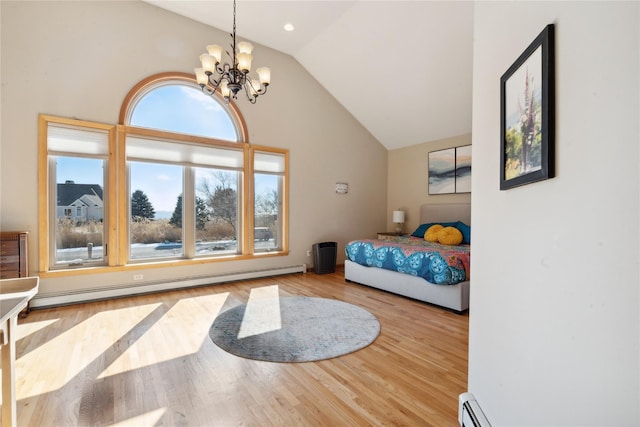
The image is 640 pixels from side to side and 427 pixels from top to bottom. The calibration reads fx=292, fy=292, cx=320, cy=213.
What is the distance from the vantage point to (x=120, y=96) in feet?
12.9

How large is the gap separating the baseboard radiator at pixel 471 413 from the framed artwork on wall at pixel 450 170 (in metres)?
4.51

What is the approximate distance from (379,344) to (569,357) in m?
1.94

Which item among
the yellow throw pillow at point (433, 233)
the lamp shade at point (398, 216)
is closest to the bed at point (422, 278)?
the yellow throw pillow at point (433, 233)

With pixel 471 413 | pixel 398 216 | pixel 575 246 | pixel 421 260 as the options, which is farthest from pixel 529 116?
pixel 398 216

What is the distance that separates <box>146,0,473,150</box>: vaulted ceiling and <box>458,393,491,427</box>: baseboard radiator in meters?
4.08

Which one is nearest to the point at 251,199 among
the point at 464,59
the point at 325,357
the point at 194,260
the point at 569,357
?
the point at 194,260

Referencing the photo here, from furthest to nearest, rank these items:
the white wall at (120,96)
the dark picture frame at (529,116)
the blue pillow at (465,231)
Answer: the blue pillow at (465,231) → the white wall at (120,96) → the dark picture frame at (529,116)

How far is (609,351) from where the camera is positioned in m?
0.69

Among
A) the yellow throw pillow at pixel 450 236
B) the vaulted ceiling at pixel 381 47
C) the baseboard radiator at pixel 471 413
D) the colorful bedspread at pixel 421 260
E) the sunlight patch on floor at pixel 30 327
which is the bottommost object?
the sunlight patch on floor at pixel 30 327

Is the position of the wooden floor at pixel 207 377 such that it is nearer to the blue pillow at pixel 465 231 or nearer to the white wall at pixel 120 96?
the white wall at pixel 120 96

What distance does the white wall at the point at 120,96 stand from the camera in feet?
11.0

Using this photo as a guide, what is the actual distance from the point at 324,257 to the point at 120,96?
4.03m

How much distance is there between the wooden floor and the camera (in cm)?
171

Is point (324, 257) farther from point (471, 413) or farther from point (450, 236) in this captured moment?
point (471, 413)
